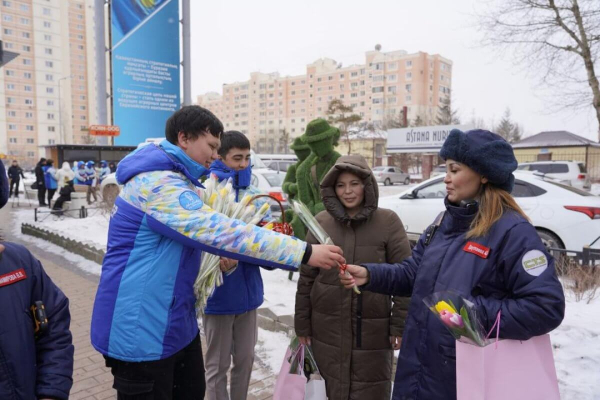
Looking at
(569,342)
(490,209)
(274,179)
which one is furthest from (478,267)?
(274,179)

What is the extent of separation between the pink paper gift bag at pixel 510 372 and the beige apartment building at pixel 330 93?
66595 mm

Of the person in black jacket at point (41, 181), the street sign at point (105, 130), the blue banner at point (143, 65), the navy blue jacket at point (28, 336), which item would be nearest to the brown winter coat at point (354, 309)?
the navy blue jacket at point (28, 336)

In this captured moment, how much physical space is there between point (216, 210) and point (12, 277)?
108 cm

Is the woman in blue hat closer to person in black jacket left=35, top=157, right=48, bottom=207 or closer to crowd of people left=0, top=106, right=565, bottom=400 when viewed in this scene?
crowd of people left=0, top=106, right=565, bottom=400

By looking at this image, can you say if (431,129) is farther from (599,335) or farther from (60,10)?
(60,10)

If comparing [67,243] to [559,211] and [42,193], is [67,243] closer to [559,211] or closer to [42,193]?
[559,211]

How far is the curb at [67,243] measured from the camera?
7.81 metres

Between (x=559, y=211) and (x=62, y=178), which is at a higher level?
(x=62, y=178)

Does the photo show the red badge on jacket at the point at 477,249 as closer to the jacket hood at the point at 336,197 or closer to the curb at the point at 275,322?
the jacket hood at the point at 336,197

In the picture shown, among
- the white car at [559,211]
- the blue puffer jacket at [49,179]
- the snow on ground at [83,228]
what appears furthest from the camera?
the blue puffer jacket at [49,179]

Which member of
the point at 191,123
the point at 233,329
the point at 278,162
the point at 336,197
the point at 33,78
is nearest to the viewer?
the point at 191,123

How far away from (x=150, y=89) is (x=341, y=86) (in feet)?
289

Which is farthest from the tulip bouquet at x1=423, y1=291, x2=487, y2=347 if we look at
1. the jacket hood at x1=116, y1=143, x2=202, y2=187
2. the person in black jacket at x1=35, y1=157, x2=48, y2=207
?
the person in black jacket at x1=35, y1=157, x2=48, y2=207

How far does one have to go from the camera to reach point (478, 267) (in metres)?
1.71
